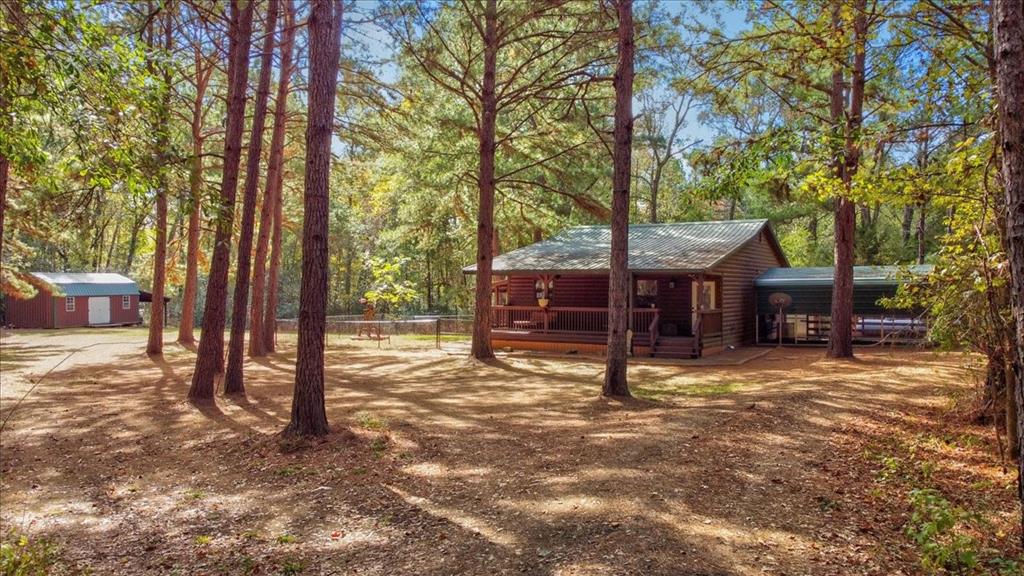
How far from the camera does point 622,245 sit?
32.8 feet

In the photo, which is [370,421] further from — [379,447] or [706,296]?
[706,296]

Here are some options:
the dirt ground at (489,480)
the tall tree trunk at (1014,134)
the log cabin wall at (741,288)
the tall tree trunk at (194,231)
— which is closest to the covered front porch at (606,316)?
the log cabin wall at (741,288)

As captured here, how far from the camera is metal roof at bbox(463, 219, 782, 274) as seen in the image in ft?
58.2

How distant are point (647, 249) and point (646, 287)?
47.7 inches


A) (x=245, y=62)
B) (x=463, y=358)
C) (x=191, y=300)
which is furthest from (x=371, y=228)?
(x=245, y=62)

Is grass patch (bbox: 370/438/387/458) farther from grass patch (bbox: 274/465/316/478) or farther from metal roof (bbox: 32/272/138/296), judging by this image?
metal roof (bbox: 32/272/138/296)

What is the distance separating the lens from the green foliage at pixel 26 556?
4.43 meters

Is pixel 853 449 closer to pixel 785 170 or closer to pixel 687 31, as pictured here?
pixel 785 170

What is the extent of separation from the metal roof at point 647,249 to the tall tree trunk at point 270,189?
263 inches

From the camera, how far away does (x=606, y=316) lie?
19391 mm

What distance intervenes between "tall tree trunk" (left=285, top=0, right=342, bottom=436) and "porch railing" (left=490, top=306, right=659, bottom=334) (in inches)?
459

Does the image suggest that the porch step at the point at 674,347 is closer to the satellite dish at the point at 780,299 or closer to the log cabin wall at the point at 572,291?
the log cabin wall at the point at 572,291

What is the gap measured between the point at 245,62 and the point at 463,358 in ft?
31.5

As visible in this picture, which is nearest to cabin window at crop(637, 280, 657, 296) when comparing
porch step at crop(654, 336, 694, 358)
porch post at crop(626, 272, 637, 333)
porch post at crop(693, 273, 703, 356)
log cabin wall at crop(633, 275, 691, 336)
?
log cabin wall at crop(633, 275, 691, 336)
